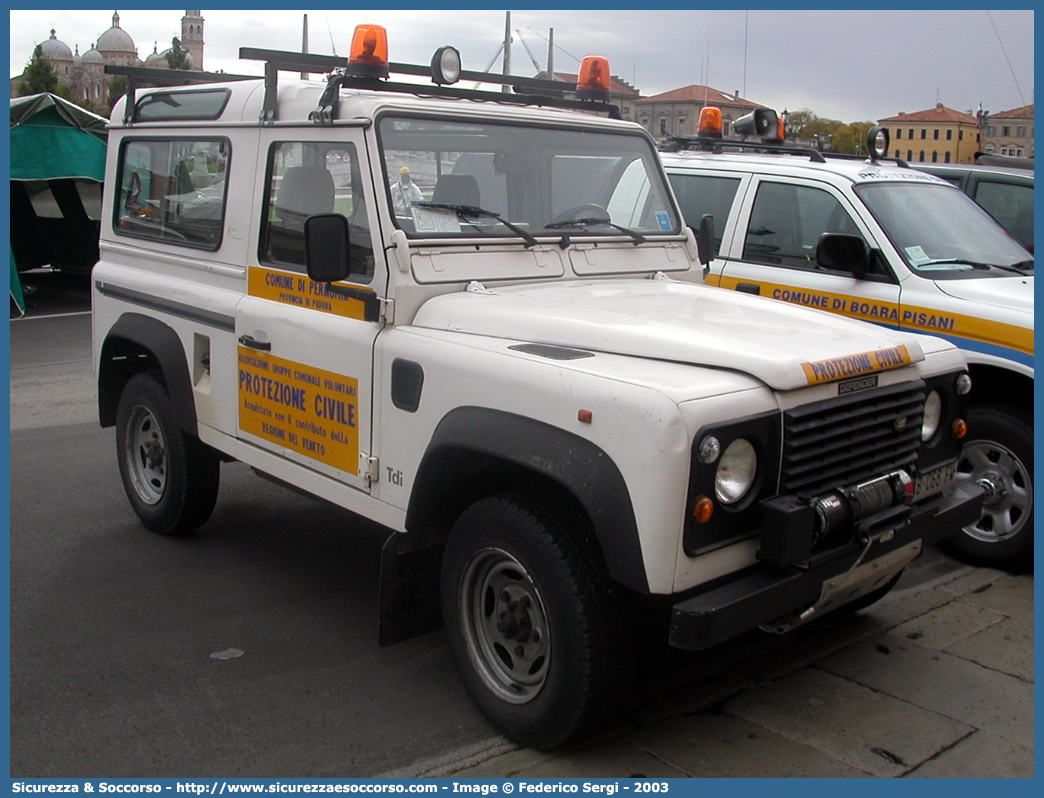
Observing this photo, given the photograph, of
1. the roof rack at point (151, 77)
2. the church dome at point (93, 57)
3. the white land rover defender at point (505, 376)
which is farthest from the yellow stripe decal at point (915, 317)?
the church dome at point (93, 57)

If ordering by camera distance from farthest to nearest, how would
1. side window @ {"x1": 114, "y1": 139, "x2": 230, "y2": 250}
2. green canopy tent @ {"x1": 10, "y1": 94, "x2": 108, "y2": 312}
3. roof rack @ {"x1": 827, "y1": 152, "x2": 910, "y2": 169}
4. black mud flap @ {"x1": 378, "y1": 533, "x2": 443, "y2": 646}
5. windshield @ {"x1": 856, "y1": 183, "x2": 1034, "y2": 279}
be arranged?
green canopy tent @ {"x1": 10, "y1": 94, "x2": 108, "y2": 312} → roof rack @ {"x1": 827, "y1": 152, "x2": 910, "y2": 169} → windshield @ {"x1": 856, "y1": 183, "x2": 1034, "y2": 279} → side window @ {"x1": 114, "y1": 139, "x2": 230, "y2": 250} → black mud flap @ {"x1": 378, "y1": 533, "x2": 443, "y2": 646}

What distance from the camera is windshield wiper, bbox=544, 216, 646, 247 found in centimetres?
453

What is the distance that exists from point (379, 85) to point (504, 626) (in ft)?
7.80

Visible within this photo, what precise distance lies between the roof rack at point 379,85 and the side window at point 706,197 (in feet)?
5.08

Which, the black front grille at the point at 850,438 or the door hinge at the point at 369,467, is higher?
the black front grille at the point at 850,438

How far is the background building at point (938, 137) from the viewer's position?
1116cm

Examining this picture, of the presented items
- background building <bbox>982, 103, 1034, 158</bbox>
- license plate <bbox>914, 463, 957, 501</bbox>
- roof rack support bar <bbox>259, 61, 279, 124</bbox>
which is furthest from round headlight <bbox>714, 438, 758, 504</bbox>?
background building <bbox>982, 103, 1034, 158</bbox>

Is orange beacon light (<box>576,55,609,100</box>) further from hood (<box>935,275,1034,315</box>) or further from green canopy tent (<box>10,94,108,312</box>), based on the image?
green canopy tent (<box>10,94,108,312</box>)

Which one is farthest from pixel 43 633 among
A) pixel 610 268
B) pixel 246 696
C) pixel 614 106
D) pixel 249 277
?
pixel 614 106

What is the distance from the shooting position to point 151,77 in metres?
5.40

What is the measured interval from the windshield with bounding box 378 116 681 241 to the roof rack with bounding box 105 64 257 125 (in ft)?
4.66

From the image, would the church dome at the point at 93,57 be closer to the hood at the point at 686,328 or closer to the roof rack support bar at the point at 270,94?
the roof rack support bar at the point at 270,94

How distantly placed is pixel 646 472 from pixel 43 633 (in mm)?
3031

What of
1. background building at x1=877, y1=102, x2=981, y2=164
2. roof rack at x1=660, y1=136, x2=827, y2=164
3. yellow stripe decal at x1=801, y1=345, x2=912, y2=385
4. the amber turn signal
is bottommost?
the amber turn signal
